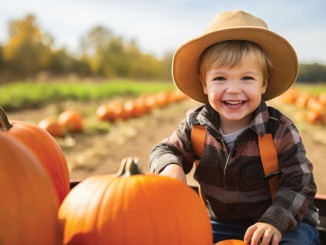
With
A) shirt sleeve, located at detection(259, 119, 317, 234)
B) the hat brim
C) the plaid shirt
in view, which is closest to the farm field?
the hat brim

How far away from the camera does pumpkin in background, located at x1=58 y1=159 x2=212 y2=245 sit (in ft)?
4.18

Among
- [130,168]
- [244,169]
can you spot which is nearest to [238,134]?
[244,169]

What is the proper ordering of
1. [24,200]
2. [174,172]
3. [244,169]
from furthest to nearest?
1. [244,169]
2. [174,172]
3. [24,200]

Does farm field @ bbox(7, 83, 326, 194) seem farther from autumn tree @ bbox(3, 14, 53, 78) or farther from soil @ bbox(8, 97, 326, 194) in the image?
autumn tree @ bbox(3, 14, 53, 78)

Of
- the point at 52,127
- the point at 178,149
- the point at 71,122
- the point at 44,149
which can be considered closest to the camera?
the point at 44,149

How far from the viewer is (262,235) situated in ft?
5.86

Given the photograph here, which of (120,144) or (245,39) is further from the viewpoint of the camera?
(120,144)

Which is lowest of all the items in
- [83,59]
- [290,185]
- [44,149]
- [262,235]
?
[83,59]

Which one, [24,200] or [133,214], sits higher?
[24,200]

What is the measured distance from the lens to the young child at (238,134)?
2.13 m

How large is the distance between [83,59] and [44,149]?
54.7 meters

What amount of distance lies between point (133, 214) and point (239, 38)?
138cm

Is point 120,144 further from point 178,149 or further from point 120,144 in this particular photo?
point 178,149

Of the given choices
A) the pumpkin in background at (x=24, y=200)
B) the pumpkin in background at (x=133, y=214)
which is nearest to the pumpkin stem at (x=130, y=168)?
the pumpkin in background at (x=133, y=214)
